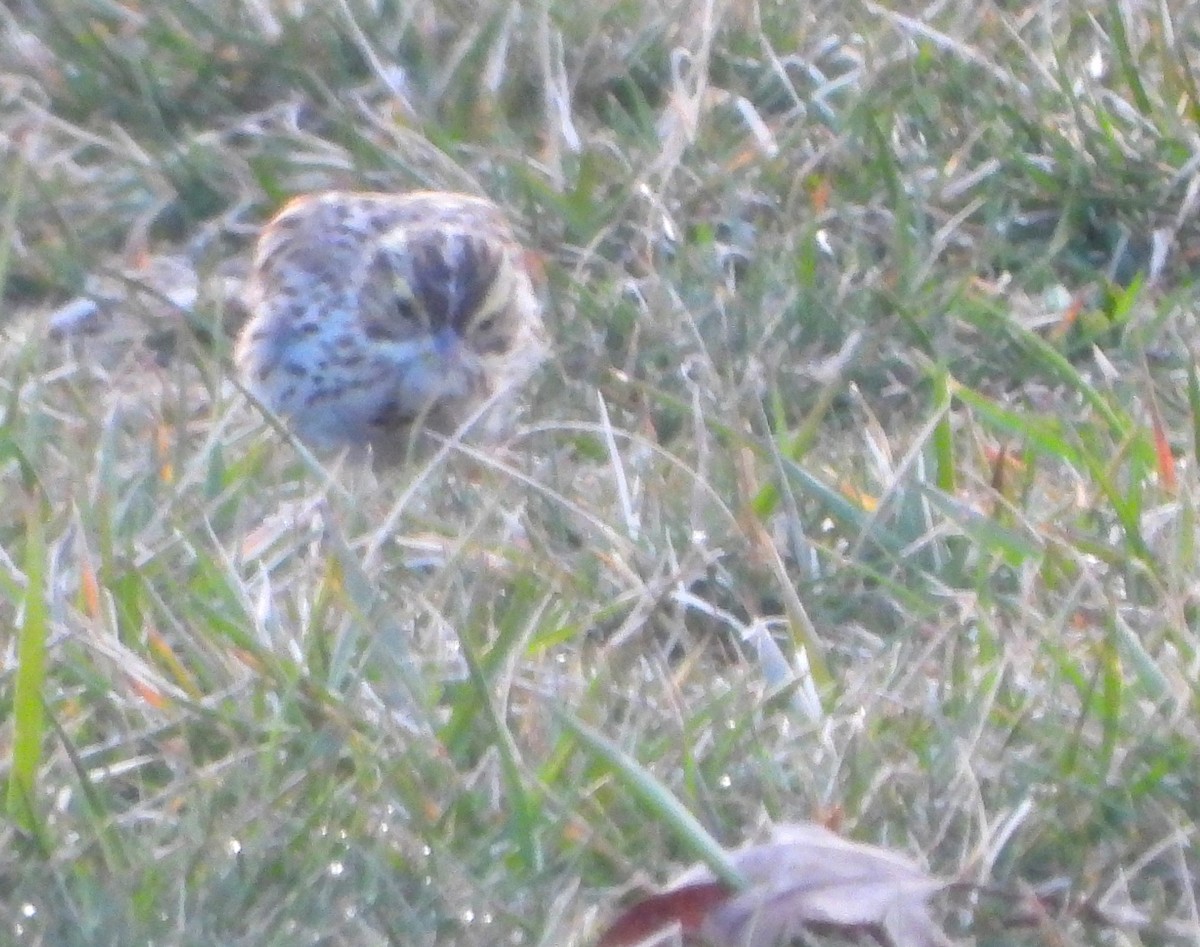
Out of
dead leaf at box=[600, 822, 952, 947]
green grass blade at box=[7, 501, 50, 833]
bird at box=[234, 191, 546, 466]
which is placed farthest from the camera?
bird at box=[234, 191, 546, 466]

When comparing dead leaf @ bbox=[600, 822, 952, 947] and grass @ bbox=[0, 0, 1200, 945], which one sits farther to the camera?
grass @ bbox=[0, 0, 1200, 945]

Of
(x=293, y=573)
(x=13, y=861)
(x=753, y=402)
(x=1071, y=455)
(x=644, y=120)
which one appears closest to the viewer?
(x=13, y=861)

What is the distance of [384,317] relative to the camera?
17.6 feet

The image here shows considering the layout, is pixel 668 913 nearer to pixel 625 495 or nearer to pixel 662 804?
pixel 662 804

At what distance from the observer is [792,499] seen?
366cm

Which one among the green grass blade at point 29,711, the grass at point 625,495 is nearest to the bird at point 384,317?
the grass at point 625,495

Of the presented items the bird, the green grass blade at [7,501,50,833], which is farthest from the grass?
the bird

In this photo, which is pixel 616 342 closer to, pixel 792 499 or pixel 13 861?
pixel 792 499

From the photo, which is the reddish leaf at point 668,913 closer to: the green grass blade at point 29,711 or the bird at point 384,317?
the green grass blade at point 29,711

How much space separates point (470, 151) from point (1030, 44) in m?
1.21

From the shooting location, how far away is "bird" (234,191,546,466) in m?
Answer: 5.13

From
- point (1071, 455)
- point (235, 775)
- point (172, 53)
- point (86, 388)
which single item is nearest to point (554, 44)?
point (172, 53)

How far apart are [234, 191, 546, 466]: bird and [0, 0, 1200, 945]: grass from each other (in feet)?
0.42

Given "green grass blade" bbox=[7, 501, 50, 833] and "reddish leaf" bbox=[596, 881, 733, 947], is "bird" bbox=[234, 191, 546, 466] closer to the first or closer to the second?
"green grass blade" bbox=[7, 501, 50, 833]
